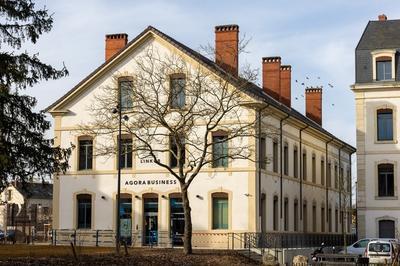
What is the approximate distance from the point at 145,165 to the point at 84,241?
6.01m

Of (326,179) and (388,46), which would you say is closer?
(388,46)

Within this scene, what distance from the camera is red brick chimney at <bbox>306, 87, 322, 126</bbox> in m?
68.2

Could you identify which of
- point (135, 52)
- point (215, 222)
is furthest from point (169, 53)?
point (215, 222)

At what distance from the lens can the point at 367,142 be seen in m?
50.0

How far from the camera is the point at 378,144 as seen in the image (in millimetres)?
49906

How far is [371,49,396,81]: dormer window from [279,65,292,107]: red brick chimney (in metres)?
9.23

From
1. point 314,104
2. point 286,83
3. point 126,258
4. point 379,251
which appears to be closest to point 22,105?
point 126,258

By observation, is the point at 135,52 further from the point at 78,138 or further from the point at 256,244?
the point at 256,244

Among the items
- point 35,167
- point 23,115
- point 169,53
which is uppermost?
Result: point 169,53

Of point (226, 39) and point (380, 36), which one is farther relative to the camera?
point (380, 36)

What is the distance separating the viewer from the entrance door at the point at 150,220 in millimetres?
44688

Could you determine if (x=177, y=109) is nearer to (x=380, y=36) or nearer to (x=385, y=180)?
(x=385, y=180)

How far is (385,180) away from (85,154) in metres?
20.3

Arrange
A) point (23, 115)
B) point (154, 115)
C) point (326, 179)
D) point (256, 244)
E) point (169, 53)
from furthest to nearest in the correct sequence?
point (326, 179), point (169, 53), point (256, 244), point (154, 115), point (23, 115)
